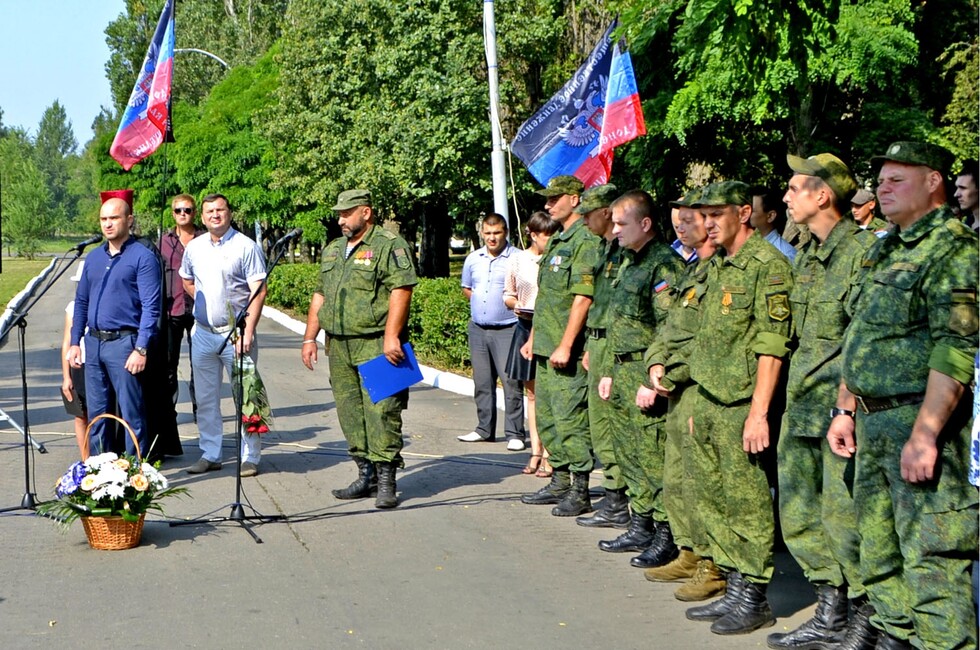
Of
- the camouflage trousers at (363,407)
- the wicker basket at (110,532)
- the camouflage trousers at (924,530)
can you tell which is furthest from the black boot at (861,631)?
the wicker basket at (110,532)

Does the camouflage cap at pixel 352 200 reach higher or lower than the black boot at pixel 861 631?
higher

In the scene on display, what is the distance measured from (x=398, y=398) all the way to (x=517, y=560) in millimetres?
1756

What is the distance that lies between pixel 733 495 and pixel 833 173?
1537 mm

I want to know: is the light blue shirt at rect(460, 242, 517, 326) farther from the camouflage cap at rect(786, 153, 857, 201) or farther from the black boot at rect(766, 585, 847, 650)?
the black boot at rect(766, 585, 847, 650)

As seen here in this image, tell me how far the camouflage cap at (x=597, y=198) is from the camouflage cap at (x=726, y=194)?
6.17 feet

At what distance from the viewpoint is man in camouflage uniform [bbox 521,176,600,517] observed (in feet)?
25.9

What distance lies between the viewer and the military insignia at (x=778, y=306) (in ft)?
18.0

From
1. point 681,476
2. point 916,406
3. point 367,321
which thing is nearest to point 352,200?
point 367,321

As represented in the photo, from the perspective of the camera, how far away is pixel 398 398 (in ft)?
26.8

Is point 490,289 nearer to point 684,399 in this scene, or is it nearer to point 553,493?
point 553,493

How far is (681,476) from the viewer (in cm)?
613

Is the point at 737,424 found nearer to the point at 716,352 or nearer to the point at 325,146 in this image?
the point at 716,352

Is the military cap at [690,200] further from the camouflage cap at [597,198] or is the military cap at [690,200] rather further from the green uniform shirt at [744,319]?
the camouflage cap at [597,198]

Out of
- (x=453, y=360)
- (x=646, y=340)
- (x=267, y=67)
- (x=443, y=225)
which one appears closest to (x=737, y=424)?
(x=646, y=340)
